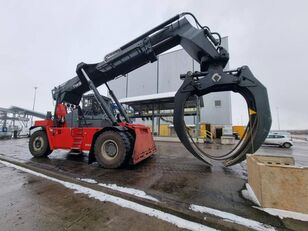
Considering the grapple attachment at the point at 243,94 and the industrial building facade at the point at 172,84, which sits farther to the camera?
the industrial building facade at the point at 172,84

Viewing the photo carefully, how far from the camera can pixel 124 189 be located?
3318mm

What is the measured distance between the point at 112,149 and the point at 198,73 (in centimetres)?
351

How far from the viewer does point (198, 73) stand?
174 inches

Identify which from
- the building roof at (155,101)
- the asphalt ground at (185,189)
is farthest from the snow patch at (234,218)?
the building roof at (155,101)

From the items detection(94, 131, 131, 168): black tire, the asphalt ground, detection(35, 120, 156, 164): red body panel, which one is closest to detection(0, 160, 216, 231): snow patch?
the asphalt ground

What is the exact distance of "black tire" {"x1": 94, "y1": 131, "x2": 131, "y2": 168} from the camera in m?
4.77

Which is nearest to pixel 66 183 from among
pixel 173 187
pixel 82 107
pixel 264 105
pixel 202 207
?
pixel 173 187

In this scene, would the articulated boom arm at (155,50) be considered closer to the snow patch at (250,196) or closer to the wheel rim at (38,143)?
the wheel rim at (38,143)

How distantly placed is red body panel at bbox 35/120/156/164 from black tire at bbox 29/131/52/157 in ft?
1.28

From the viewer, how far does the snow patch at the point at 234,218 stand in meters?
2.05

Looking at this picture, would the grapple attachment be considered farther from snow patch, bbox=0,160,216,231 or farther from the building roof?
the building roof

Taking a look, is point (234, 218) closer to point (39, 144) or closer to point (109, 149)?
point (109, 149)

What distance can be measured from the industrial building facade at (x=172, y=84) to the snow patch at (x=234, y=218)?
69.3 feet

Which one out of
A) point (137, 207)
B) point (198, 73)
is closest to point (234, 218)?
point (137, 207)
